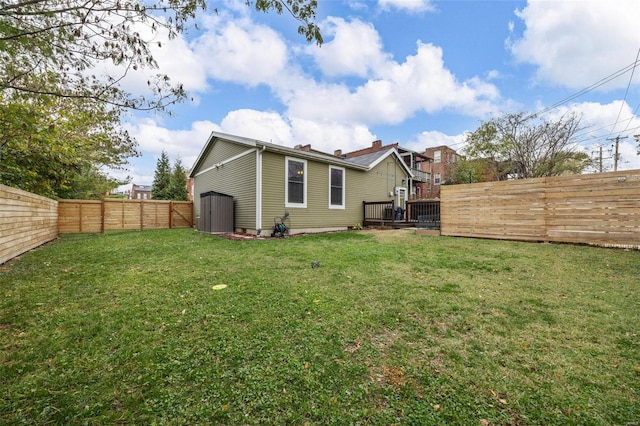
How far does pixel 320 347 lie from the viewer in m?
2.24

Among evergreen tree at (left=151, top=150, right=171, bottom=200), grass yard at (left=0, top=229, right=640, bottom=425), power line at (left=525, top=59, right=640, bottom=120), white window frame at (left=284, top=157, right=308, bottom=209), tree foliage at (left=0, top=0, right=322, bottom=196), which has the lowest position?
grass yard at (left=0, top=229, right=640, bottom=425)

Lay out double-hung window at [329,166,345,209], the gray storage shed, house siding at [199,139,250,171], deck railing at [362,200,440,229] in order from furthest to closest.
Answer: deck railing at [362,200,440,229]
double-hung window at [329,166,345,209]
house siding at [199,139,250,171]
the gray storage shed

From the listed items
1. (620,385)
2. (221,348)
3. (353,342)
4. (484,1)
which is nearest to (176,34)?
(221,348)

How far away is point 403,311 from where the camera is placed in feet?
9.69

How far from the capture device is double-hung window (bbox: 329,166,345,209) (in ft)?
37.5

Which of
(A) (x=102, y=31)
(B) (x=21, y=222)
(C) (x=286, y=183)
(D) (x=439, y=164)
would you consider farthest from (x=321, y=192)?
(D) (x=439, y=164)

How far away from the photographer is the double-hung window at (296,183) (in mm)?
9867

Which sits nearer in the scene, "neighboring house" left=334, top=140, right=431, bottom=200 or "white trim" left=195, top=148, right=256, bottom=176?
"white trim" left=195, top=148, right=256, bottom=176

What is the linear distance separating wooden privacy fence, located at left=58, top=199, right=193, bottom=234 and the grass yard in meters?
8.34

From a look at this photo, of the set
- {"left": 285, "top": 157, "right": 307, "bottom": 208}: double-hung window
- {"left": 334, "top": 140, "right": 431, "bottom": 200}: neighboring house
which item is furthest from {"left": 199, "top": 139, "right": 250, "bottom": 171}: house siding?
{"left": 334, "top": 140, "right": 431, "bottom": 200}: neighboring house

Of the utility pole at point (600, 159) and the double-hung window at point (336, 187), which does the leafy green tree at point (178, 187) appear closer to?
the double-hung window at point (336, 187)

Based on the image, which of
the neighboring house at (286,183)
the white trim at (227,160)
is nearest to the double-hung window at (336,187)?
the neighboring house at (286,183)

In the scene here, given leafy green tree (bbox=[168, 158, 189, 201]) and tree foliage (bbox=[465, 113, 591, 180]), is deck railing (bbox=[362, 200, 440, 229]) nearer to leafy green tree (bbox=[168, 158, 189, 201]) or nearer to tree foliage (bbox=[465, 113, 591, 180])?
tree foliage (bbox=[465, 113, 591, 180])

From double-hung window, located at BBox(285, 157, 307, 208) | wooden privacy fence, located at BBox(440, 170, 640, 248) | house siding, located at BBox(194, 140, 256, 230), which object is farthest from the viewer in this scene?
double-hung window, located at BBox(285, 157, 307, 208)
